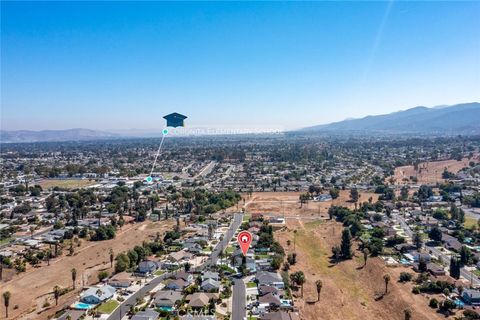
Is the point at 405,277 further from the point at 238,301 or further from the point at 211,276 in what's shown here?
the point at 211,276

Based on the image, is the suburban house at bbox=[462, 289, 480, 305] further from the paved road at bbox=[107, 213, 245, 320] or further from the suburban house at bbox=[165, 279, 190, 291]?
the suburban house at bbox=[165, 279, 190, 291]

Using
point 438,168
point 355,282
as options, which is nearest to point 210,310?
point 355,282

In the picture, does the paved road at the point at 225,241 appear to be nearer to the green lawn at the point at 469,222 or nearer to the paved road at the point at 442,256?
the paved road at the point at 442,256

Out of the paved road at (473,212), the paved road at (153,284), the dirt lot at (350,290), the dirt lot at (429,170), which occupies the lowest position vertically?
the dirt lot at (350,290)

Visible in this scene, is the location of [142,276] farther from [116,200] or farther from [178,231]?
[116,200]

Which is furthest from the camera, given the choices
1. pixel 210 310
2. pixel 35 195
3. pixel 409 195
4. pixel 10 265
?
pixel 35 195

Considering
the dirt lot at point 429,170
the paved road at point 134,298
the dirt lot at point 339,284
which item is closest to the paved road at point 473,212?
the dirt lot at point 339,284
